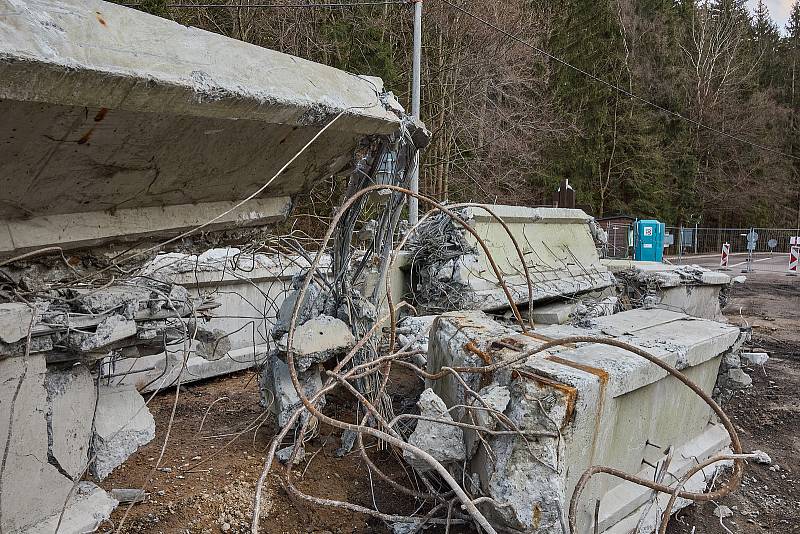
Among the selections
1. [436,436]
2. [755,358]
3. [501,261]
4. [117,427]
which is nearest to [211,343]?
[117,427]

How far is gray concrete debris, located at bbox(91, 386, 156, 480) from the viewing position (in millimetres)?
3049

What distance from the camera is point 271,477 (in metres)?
3.26

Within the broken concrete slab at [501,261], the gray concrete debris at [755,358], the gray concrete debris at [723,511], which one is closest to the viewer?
the gray concrete debris at [723,511]

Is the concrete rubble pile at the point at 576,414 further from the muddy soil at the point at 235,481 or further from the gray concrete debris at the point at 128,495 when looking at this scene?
the gray concrete debris at the point at 128,495

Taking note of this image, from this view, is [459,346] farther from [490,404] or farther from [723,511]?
[723,511]

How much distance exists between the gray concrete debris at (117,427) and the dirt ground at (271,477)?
15 cm

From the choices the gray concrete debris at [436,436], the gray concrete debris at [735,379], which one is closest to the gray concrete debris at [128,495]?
the gray concrete debris at [436,436]

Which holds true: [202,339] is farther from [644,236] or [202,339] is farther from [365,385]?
[644,236]

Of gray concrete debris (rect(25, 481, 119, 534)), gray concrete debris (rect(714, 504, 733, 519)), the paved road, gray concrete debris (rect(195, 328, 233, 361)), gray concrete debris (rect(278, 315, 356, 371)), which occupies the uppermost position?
gray concrete debris (rect(195, 328, 233, 361))

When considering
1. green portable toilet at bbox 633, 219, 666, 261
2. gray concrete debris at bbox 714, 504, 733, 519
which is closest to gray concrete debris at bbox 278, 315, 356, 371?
gray concrete debris at bbox 714, 504, 733, 519

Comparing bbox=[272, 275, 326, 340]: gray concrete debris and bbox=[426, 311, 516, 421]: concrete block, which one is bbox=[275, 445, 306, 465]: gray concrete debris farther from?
bbox=[426, 311, 516, 421]: concrete block

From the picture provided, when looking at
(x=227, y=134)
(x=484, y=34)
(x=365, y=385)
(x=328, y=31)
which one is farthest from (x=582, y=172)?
(x=227, y=134)

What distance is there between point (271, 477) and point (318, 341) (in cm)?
90

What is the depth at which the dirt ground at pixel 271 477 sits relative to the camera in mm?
2916
